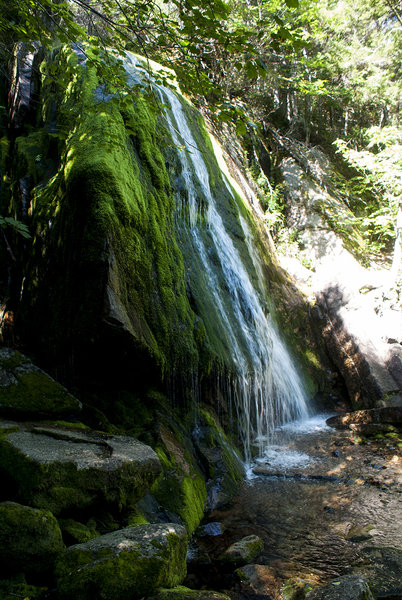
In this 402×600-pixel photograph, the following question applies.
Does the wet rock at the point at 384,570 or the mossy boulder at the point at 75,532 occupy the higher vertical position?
the mossy boulder at the point at 75,532

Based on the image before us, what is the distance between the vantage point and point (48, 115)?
7.35 metres

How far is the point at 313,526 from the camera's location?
399 cm

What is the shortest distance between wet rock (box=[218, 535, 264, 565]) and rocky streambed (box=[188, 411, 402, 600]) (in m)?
0.05

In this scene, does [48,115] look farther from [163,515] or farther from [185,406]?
[163,515]

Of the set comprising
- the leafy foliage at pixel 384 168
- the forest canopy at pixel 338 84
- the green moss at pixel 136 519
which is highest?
the forest canopy at pixel 338 84

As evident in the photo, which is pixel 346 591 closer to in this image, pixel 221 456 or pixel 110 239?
pixel 221 456

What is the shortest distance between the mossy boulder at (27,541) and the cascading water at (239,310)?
436cm

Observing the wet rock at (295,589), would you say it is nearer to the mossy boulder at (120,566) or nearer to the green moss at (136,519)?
the mossy boulder at (120,566)

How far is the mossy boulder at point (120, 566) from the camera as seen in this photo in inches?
81.5

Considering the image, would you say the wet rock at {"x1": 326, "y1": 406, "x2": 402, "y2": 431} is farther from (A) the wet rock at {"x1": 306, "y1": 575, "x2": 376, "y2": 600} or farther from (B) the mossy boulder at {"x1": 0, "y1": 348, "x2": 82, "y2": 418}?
(B) the mossy boulder at {"x1": 0, "y1": 348, "x2": 82, "y2": 418}

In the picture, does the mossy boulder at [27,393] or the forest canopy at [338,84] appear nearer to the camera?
the mossy boulder at [27,393]

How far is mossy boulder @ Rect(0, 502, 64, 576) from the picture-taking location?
2088 millimetres

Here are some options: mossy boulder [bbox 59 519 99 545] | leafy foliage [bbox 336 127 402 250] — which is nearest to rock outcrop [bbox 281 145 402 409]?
leafy foliage [bbox 336 127 402 250]

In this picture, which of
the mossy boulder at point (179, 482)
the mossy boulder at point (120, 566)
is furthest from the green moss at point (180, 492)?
the mossy boulder at point (120, 566)
